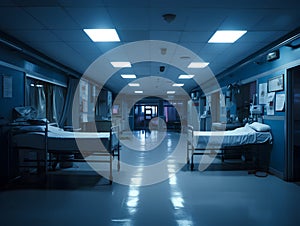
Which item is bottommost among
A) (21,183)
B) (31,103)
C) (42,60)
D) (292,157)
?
(21,183)

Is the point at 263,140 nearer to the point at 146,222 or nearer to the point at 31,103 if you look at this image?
the point at 146,222

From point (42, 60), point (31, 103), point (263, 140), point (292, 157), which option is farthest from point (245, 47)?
point (31, 103)

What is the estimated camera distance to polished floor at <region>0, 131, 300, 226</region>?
2658mm

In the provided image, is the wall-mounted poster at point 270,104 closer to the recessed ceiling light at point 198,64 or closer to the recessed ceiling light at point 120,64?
the recessed ceiling light at point 198,64

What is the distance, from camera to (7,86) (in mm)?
4051

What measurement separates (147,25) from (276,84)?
2.63m

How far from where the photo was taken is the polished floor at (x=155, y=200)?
8.72ft

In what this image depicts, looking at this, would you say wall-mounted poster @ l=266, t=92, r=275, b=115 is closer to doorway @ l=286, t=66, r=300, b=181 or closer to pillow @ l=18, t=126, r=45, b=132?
doorway @ l=286, t=66, r=300, b=181

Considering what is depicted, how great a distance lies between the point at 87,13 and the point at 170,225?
2.69m

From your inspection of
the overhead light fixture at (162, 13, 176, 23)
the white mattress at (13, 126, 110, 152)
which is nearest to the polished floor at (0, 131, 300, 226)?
the white mattress at (13, 126, 110, 152)

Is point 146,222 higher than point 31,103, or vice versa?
point 31,103

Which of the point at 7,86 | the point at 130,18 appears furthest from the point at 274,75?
the point at 7,86

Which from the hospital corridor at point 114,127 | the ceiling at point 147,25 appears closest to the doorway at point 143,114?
the hospital corridor at point 114,127

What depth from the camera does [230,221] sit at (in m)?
2.61
